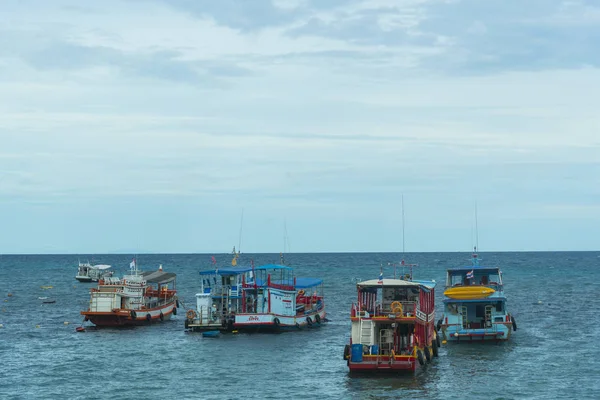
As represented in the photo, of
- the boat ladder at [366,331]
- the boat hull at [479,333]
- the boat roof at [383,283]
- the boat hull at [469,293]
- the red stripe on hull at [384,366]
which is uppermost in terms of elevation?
the boat roof at [383,283]

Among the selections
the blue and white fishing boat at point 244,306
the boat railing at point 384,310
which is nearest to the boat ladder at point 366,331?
the boat railing at point 384,310

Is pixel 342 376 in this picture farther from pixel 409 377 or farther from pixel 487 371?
pixel 487 371

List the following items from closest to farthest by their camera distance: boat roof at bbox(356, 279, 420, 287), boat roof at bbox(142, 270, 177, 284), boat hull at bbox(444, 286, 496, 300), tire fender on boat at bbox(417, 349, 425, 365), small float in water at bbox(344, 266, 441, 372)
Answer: small float in water at bbox(344, 266, 441, 372) → tire fender on boat at bbox(417, 349, 425, 365) → boat roof at bbox(356, 279, 420, 287) → boat hull at bbox(444, 286, 496, 300) → boat roof at bbox(142, 270, 177, 284)

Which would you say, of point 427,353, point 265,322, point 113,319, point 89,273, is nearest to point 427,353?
point 427,353

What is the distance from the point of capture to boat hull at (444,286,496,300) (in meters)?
62.4

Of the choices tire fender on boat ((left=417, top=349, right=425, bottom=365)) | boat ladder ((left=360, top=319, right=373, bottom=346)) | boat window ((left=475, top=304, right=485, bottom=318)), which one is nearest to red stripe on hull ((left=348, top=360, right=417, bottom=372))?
boat ladder ((left=360, top=319, right=373, bottom=346))

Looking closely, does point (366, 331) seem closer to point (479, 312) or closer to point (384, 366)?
point (384, 366)

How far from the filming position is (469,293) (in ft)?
205

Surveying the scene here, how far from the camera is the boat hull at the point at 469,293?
62406mm

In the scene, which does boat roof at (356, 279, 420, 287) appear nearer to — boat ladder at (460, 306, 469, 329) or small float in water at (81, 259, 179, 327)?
boat ladder at (460, 306, 469, 329)

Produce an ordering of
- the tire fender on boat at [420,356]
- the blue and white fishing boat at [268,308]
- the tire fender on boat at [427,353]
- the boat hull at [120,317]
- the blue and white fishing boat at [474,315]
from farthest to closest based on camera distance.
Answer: the boat hull at [120,317], the blue and white fishing boat at [268,308], the blue and white fishing boat at [474,315], the tire fender on boat at [427,353], the tire fender on boat at [420,356]

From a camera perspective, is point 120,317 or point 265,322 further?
point 120,317

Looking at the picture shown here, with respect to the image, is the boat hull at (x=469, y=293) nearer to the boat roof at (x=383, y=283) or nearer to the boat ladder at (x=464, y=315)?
the boat ladder at (x=464, y=315)

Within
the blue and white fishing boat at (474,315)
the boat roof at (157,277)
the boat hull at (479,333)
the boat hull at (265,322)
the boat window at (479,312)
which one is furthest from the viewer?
the boat roof at (157,277)
